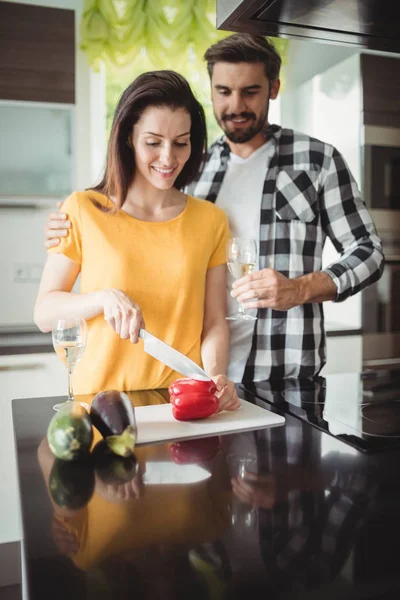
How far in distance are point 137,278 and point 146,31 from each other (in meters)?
2.01

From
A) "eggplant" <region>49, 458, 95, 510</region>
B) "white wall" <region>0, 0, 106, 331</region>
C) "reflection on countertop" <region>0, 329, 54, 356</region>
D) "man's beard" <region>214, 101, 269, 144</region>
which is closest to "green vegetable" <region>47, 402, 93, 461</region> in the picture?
"eggplant" <region>49, 458, 95, 510</region>

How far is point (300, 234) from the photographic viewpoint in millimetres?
1723

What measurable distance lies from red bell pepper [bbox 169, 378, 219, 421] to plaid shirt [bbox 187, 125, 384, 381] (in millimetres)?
669

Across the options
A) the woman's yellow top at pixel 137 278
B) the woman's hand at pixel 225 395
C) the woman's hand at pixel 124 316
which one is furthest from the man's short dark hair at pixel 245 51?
the woman's hand at pixel 225 395

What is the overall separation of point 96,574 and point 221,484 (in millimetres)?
244

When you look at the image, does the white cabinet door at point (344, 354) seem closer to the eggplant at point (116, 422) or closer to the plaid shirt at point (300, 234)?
the plaid shirt at point (300, 234)

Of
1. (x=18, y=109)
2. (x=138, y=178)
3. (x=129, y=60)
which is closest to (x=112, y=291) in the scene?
(x=138, y=178)

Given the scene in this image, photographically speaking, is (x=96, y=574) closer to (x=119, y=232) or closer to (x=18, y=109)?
(x=119, y=232)

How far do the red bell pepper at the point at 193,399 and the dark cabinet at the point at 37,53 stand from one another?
6.45ft

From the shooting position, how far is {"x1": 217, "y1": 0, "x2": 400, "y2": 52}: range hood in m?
1.07

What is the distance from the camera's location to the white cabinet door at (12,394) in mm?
2252

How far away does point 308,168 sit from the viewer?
174 cm

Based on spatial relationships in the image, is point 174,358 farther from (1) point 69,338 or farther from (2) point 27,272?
(2) point 27,272

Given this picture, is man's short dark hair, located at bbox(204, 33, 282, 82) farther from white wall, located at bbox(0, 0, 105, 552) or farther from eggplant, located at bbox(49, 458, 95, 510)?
eggplant, located at bbox(49, 458, 95, 510)
